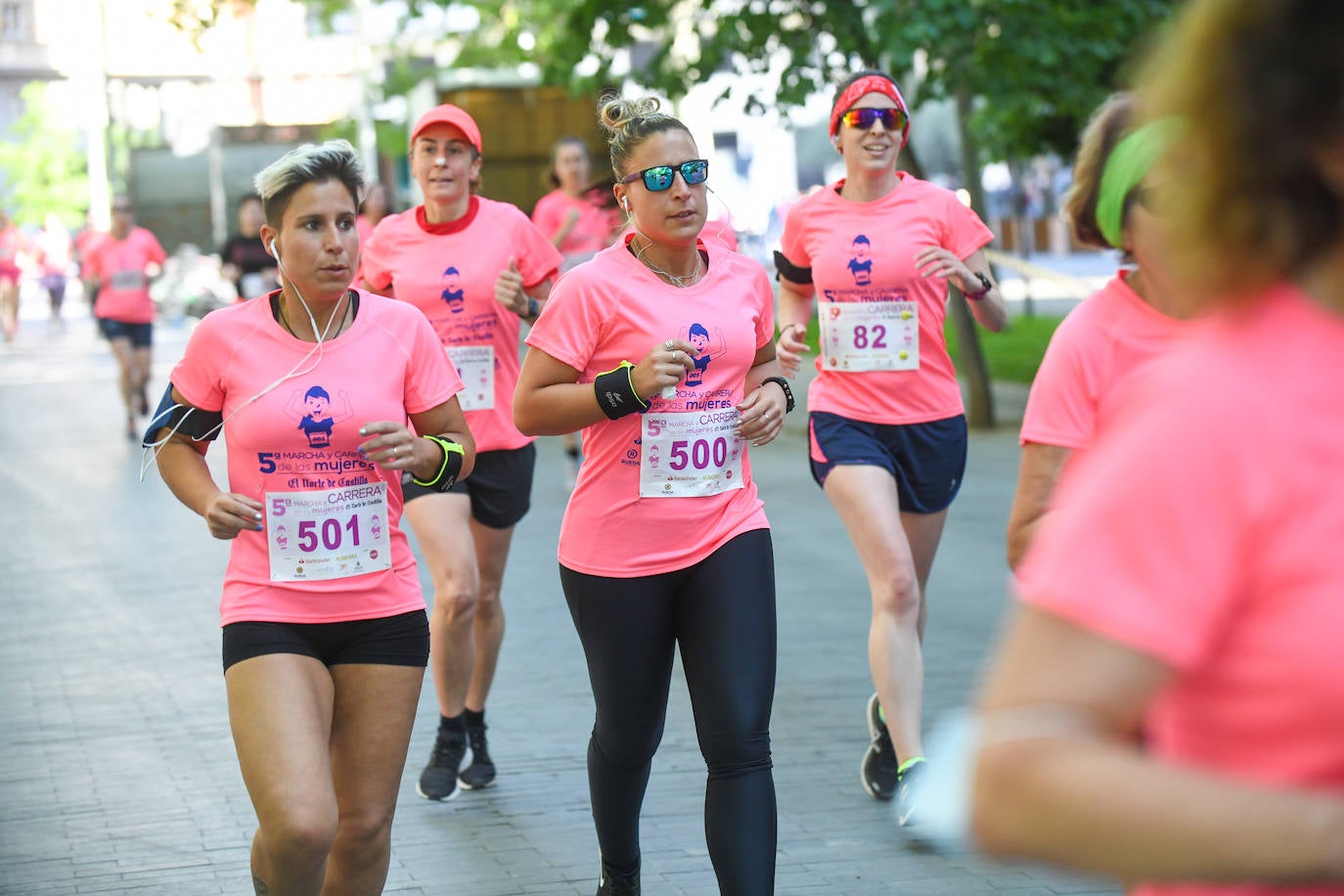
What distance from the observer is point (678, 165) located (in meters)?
4.26

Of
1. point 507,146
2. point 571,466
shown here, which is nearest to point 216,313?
point 571,466

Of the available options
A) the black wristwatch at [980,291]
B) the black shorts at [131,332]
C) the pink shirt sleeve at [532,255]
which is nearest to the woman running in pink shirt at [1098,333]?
the black wristwatch at [980,291]

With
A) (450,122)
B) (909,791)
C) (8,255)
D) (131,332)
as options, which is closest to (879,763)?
(909,791)

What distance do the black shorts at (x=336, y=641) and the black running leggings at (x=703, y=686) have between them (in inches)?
18.4

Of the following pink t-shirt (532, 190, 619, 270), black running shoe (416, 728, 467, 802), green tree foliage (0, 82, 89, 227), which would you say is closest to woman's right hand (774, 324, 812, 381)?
black running shoe (416, 728, 467, 802)

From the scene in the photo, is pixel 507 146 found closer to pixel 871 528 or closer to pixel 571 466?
pixel 571 466

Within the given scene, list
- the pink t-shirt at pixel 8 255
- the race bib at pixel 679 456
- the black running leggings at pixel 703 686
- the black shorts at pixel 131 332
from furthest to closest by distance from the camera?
the pink t-shirt at pixel 8 255 < the black shorts at pixel 131 332 < the race bib at pixel 679 456 < the black running leggings at pixel 703 686

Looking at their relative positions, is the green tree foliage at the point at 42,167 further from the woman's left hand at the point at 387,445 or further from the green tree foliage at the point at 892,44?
the woman's left hand at the point at 387,445

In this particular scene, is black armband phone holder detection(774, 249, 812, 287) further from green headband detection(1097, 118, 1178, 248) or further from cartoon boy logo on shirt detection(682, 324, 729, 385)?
green headband detection(1097, 118, 1178, 248)

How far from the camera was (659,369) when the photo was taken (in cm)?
402

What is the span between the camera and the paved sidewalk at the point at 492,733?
4973mm

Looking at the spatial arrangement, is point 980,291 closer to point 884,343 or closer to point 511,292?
point 884,343

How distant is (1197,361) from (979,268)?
4.24m

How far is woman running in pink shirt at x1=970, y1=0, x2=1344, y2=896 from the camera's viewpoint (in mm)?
1397
